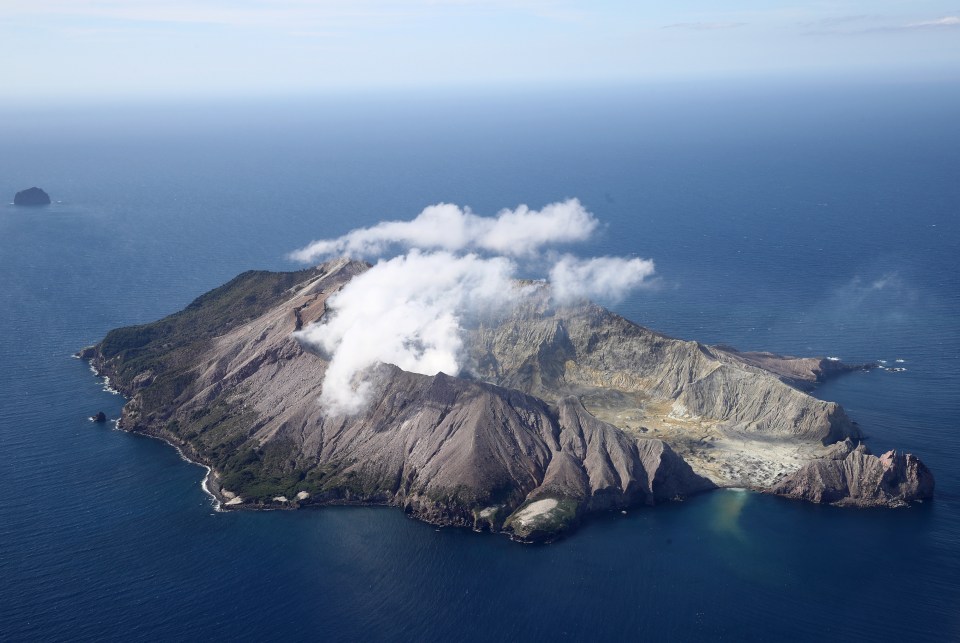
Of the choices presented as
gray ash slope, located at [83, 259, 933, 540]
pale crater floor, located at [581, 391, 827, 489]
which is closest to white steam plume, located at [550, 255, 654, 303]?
gray ash slope, located at [83, 259, 933, 540]

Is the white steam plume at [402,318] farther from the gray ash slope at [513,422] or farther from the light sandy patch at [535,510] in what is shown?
the light sandy patch at [535,510]

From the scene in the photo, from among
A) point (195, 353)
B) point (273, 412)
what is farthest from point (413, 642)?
point (195, 353)

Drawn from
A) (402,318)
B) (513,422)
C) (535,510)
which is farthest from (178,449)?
(535,510)

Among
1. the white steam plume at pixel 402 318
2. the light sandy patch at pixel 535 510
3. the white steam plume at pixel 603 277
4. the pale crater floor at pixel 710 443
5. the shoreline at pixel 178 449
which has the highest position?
the white steam plume at pixel 402 318

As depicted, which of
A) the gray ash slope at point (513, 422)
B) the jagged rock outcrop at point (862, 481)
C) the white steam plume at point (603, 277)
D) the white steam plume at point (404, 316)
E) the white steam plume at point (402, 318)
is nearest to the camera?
the jagged rock outcrop at point (862, 481)

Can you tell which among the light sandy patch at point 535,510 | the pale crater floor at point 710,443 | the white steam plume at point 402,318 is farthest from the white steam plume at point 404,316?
the light sandy patch at point 535,510
